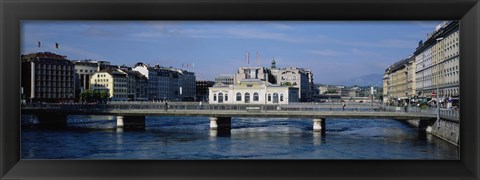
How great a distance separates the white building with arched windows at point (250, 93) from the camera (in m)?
27.9

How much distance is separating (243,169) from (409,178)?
94cm

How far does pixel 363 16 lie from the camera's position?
2930mm

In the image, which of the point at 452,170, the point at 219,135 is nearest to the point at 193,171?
the point at 452,170

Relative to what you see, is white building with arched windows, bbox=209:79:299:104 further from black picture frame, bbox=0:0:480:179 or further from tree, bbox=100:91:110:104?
black picture frame, bbox=0:0:480:179

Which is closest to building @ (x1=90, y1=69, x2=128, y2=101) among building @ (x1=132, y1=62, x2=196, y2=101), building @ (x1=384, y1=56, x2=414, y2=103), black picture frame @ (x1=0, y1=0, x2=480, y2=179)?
building @ (x1=132, y1=62, x2=196, y2=101)

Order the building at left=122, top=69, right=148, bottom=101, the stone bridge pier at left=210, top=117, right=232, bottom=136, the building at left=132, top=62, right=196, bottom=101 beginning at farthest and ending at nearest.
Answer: the building at left=132, top=62, right=196, bottom=101 < the building at left=122, top=69, right=148, bottom=101 < the stone bridge pier at left=210, top=117, right=232, bottom=136

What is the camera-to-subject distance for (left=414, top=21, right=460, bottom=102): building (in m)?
12.7

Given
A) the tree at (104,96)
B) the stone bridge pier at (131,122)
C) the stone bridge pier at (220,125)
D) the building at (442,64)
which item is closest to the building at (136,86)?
the tree at (104,96)

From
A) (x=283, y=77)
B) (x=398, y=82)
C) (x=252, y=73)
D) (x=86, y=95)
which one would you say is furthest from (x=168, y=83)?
(x=398, y=82)

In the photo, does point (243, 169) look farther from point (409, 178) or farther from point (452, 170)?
point (452, 170)

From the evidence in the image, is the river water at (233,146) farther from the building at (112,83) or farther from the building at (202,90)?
the building at (202,90)

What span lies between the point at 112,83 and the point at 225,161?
57.6 feet

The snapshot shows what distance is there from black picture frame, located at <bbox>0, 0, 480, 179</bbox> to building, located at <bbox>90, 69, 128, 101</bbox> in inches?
603

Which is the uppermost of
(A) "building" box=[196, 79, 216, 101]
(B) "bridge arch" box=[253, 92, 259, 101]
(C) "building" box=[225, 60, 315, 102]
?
(C) "building" box=[225, 60, 315, 102]
